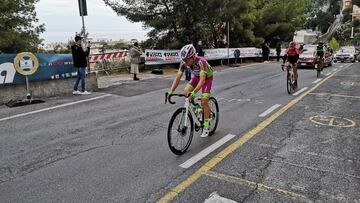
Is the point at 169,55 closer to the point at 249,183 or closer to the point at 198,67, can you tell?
the point at 198,67

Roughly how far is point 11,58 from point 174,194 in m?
7.96

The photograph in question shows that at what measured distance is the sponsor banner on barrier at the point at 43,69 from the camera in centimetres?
946

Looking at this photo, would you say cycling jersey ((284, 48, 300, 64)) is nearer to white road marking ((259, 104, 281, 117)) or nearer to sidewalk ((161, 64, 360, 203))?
white road marking ((259, 104, 281, 117))

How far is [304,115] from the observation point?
7855mm

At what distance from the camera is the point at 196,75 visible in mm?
5773

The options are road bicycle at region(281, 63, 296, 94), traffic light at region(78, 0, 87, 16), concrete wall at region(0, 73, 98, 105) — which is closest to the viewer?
concrete wall at region(0, 73, 98, 105)

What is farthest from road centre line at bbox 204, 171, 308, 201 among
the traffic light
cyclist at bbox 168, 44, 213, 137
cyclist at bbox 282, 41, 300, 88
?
the traffic light

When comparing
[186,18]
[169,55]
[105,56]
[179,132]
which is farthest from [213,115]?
[186,18]

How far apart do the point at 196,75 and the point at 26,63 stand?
257 inches

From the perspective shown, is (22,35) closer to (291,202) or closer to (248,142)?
(248,142)

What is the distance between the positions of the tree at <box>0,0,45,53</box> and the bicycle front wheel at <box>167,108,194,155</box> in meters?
24.7

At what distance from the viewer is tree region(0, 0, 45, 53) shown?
26.5 meters

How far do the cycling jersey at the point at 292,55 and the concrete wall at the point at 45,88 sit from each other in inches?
294

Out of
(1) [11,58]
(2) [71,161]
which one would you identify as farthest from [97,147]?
(1) [11,58]
